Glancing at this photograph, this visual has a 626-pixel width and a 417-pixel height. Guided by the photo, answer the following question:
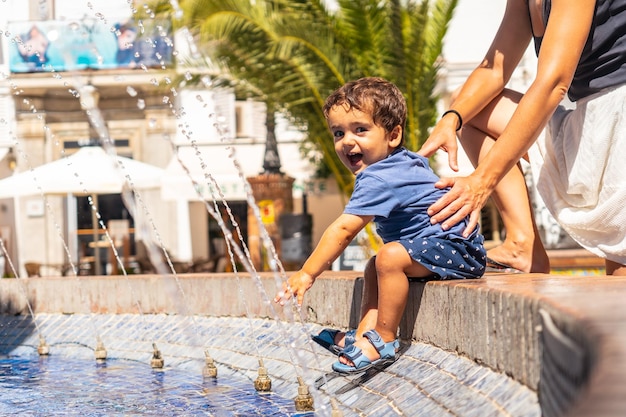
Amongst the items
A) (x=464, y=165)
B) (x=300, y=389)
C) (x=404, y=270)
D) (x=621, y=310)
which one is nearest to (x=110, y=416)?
(x=300, y=389)

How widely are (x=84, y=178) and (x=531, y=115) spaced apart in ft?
38.9

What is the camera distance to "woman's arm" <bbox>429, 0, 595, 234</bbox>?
10.2 ft

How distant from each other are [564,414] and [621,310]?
22cm

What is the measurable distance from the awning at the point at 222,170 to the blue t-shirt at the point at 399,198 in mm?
11143

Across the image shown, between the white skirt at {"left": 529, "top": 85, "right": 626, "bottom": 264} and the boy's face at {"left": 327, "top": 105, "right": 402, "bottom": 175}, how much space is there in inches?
20.9

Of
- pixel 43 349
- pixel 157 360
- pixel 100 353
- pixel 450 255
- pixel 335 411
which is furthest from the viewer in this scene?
pixel 43 349

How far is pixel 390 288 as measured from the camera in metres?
3.12

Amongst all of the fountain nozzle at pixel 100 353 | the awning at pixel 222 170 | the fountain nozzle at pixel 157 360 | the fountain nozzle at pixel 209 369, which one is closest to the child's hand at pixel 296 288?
the fountain nozzle at pixel 209 369

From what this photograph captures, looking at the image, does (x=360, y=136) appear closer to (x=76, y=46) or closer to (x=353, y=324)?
(x=353, y=324)

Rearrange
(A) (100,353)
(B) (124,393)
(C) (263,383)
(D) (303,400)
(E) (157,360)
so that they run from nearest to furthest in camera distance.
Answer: (D) (303,400), (C) (263,383), (B) (124,393), (E) (157,360), (A) (100,353)

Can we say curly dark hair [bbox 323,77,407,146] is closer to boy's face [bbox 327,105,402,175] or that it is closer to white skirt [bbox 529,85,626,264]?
boy's face [bbox 327,105,402,175]

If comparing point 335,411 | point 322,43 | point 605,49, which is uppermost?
point 322,43

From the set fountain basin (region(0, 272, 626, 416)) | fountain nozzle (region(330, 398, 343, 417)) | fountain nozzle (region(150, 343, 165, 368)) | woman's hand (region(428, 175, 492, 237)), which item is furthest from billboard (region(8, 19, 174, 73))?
fountain nozzle (region(330, 398, 343, 417))

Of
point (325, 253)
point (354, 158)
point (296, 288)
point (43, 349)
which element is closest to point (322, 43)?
point (43, 349)
